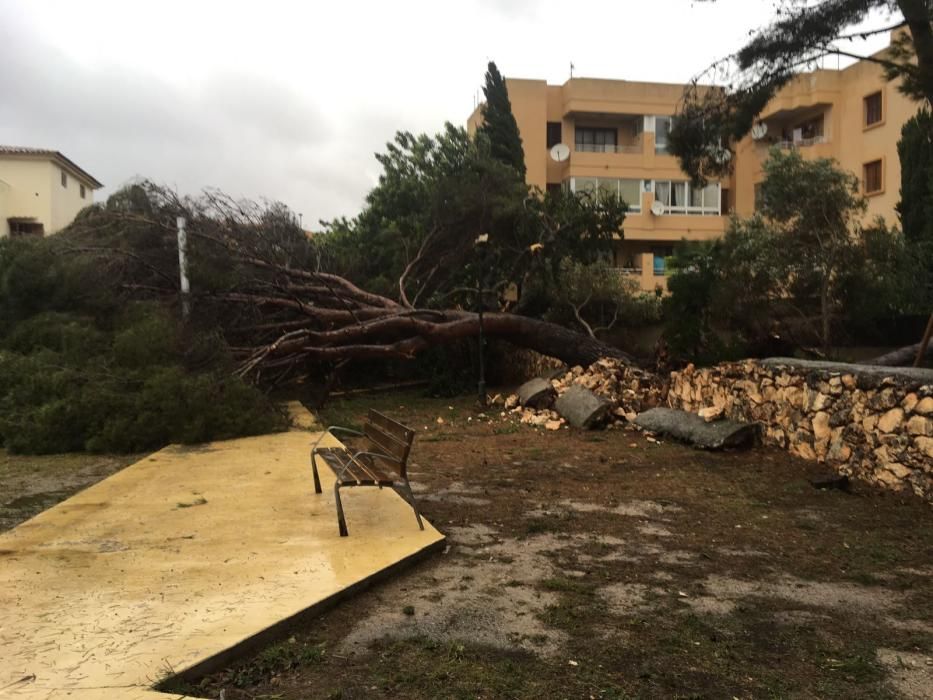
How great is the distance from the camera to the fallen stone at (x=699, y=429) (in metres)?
8.95

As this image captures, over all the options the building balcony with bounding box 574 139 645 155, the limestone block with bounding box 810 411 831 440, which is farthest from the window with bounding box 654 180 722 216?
the limestone block with bounding box 810 411 831 440

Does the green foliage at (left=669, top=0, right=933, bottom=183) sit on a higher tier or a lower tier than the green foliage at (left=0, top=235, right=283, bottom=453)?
higher

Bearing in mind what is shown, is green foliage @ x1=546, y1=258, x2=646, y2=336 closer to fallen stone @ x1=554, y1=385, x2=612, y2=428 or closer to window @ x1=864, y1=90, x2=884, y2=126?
fallen stone @ x1=554, y1=385, x2=612, y2=428

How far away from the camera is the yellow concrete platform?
2.94m

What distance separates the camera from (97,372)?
8.98 meters

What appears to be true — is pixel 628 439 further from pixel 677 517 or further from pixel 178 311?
pixel 178 311

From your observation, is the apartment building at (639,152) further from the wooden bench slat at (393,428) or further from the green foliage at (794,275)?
the wooden bench slat at (393,428)

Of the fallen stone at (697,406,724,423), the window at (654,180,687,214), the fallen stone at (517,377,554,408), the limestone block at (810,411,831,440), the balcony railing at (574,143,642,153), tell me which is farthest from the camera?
the balcony railing at (574,143,642,153)

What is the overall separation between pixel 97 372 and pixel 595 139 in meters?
27.7

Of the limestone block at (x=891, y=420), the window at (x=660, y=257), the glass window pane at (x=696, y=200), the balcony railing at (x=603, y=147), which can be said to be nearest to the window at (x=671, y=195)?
the glass window pane at (x=696, y=200)

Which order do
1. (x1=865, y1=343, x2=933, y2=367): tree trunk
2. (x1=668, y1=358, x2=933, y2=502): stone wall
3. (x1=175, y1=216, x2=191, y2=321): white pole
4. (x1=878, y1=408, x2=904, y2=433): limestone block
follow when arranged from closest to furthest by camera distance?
1. (x1=668, y1=358, x2=933, y2=502): stone wall
2. (x1=878, y1=408, x2=904, y2=433): limestone block
3. (x1=865, y1=343, x2=933, y2=367): tree trunk
4. (x1=175, y1=216, x2=191, y2=321): white pole

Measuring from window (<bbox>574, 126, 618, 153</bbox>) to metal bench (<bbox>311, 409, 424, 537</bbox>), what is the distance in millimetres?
28471

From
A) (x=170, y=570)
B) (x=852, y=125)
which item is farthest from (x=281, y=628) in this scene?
(x=852, y=125)

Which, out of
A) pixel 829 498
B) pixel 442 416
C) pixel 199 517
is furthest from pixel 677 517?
pixel 442 416
